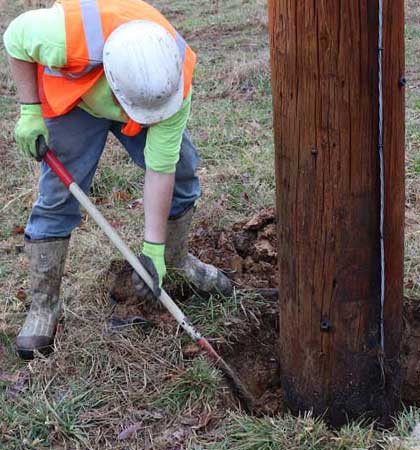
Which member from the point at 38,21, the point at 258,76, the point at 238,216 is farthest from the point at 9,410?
the point at 258,76

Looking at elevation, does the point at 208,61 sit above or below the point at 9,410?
below

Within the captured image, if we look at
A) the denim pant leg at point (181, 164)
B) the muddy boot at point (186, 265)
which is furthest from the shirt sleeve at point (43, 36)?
the muddy boot at point (186, 265)

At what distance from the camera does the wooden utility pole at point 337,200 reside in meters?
2.15

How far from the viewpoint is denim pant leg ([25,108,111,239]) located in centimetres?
306

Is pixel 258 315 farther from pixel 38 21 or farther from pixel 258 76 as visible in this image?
pixel 258 76

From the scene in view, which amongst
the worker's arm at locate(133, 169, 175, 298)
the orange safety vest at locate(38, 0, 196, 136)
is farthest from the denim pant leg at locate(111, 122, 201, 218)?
the worker's arm at locate(133, 169, 175, 298)

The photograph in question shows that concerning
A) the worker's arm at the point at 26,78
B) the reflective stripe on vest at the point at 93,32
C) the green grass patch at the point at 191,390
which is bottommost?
the green grass patch at the point at 191,390

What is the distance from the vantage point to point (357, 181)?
2326mm

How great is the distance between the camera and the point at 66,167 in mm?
3150

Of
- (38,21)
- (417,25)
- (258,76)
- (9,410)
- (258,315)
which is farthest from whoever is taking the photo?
(417,25)

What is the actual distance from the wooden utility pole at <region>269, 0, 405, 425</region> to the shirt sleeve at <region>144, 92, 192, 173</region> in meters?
0.56

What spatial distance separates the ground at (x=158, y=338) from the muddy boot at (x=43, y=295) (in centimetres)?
8

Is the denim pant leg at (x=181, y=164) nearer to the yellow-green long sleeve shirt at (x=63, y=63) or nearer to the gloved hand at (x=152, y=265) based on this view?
the yellow-green long sleeve shirt at (x=63, y=63)

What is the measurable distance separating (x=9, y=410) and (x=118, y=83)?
143cm
